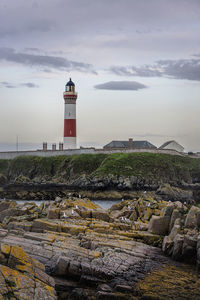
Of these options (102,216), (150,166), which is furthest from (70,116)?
(102,216)

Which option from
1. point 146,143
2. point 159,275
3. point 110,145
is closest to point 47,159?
point 110,145

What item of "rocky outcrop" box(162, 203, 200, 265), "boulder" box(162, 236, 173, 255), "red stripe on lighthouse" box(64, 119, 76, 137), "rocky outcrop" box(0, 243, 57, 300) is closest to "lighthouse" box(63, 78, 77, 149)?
A: "red stripe on lighthouse" box(64, 119, 76, 137)

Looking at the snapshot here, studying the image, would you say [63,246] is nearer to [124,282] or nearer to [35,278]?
[124,282]

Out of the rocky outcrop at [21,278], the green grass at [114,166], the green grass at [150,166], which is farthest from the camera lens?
the green grass at [114,166]

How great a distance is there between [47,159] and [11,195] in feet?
82.7

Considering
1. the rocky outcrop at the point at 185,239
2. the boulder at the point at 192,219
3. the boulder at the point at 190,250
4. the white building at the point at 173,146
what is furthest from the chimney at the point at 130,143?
the boulder at the point at 190,250

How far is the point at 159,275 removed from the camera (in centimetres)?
2072

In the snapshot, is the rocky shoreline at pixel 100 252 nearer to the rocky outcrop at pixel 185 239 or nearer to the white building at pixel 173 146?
the rocky outcrop at pixel 185 239

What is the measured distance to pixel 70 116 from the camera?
9044 centimetres

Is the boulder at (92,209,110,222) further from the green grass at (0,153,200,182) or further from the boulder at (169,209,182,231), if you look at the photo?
the green grass at (0,153,200,182)

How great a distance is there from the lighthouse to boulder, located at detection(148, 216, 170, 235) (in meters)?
63.3

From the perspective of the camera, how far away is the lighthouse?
90.3m

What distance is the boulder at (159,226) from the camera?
1081 inches

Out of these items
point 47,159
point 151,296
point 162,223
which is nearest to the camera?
point 151,296
